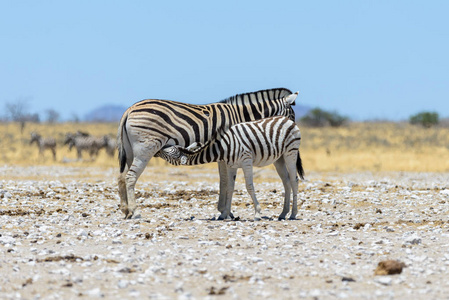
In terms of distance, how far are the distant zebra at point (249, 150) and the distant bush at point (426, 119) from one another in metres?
68.2

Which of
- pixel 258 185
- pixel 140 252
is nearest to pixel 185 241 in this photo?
pixel 140 252

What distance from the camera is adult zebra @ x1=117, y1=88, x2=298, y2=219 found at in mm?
13336

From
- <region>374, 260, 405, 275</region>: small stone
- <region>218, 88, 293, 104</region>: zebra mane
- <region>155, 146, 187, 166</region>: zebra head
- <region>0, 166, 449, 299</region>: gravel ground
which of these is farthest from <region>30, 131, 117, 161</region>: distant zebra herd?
<region>374, 260, 405, 275</region>: small stone

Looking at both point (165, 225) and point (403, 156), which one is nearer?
point (165, 225)

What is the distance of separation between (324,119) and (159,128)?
66.1 m

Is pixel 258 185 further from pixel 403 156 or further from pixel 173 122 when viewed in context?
pixel 403 156

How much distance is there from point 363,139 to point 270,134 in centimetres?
4708

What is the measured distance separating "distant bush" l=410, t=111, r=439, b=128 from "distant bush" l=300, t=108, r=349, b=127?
845 cm

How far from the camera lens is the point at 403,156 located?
36281mm

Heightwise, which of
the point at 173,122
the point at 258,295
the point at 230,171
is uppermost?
Answer: the point at 173,122

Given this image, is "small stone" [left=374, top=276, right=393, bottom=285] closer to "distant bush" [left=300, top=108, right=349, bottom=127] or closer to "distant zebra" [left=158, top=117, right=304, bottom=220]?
"distant zebra" [left=158, top=117, right=304, bottom=220]

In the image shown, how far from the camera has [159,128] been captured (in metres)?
13.4

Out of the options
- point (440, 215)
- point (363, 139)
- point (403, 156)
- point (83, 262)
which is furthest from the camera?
point (363, 139)

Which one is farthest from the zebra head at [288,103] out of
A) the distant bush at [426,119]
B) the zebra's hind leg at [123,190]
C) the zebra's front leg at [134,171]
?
the distant bush at [426,119]
